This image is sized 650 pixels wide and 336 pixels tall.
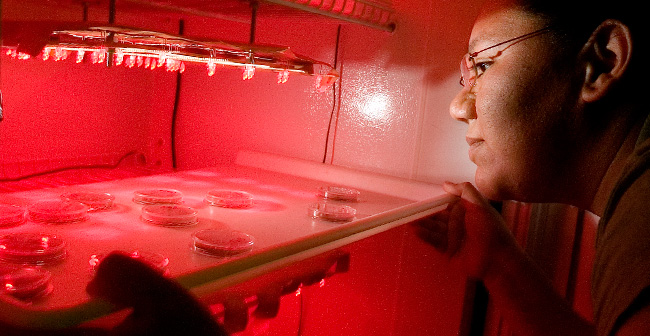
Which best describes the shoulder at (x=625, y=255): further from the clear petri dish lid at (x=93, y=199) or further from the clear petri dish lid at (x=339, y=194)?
the clear petri dish lid at (x=93, y=199)

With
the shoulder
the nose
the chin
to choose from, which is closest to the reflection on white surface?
the nose

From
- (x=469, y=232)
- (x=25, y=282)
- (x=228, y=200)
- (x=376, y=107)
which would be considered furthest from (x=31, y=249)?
(x=376, y=107)

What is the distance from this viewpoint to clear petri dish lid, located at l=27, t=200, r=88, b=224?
3.59 ft

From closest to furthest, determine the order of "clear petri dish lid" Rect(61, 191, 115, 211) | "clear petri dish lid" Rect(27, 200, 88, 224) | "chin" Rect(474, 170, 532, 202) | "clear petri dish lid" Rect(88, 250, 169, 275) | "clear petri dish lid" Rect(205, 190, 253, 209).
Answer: "clear petri dish lid" Rect(88, 250, 169, 275) → "chin" Rect(474, 170, 532, 202) → "clear petri dish lid" Rect(27, 200, 88, 224) → "clear petri dish lid" Rect(61, 191, 115, 211) → "clear petri dish lid" Rect(205, 190, 253, 209)

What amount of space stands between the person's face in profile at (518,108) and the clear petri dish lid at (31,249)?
788 mm

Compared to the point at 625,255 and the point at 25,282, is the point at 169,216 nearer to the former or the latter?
the point at 25,282

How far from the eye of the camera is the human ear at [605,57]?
0.78m

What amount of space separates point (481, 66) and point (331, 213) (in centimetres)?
49

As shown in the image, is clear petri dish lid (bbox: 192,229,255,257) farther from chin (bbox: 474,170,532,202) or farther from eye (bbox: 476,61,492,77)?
eye (bbox: 476,61,492,77)

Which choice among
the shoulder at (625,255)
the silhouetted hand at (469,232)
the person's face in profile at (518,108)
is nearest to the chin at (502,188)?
the person's face in profile at (518,108)

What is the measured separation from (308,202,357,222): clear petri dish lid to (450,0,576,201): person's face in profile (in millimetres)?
356

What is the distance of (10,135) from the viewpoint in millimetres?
1956

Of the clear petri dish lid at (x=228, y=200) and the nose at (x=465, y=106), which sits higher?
the nose at (x=465, y=106)

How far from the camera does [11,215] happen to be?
1060 millimetres
